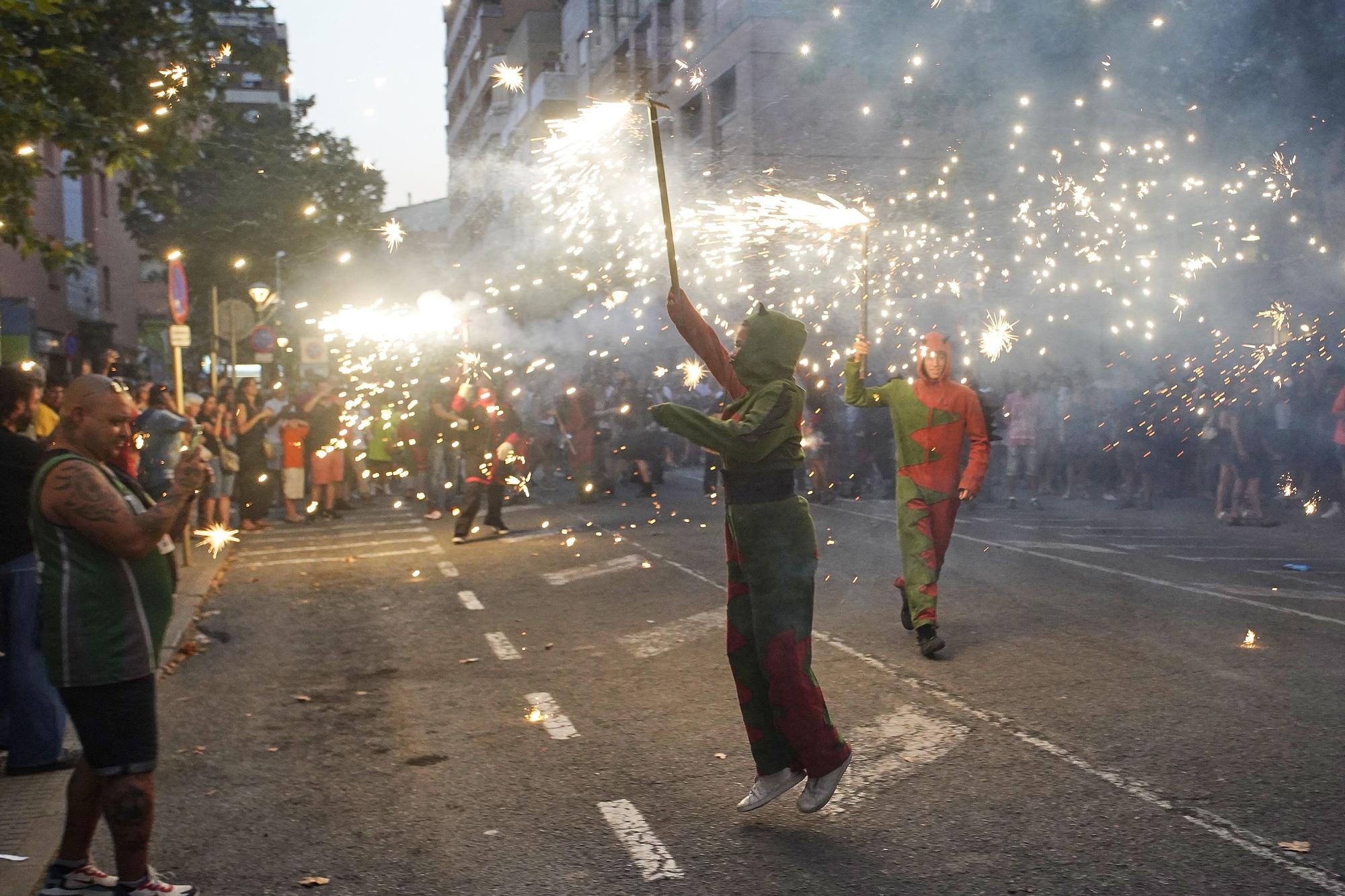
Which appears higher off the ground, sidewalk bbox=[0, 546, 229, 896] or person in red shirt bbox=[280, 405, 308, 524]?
person in red shirt bbox=[280, 405, 308, 524]

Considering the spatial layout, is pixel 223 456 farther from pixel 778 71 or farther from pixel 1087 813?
pixel 778 71

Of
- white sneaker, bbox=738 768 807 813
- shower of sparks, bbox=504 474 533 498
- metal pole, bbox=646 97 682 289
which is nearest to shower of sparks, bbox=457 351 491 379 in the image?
shower of sparks, bbox=504 474 533 498

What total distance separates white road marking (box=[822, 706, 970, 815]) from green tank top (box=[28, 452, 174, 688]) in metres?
2.63

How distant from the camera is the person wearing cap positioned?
8.20 m

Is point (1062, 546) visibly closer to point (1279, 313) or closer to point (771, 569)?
point (1279, 313)

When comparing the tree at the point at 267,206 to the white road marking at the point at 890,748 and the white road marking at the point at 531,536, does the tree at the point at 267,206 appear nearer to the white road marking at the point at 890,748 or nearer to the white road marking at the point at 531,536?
the white road marking at the point at 531,536

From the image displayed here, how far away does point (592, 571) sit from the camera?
12602mm

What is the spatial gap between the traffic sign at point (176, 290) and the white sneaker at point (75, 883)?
33.5 feet

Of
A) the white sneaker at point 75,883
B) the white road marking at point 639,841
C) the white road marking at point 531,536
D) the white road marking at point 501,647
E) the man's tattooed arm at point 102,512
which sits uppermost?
the man's tattooed arm at point 102,512

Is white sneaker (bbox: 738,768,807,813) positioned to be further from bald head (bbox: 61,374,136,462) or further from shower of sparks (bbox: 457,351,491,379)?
shower of sparks (bbox: 457,351,491,379)

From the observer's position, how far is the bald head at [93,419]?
4340 mm

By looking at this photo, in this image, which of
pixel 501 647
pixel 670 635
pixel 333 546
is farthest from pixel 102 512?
pixel 333 546

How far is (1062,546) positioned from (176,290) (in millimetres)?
9423

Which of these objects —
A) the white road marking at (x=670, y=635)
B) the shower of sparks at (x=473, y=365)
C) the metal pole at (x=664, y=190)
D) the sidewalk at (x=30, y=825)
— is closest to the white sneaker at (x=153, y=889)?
the sidewalk at (x=30, y=825)
